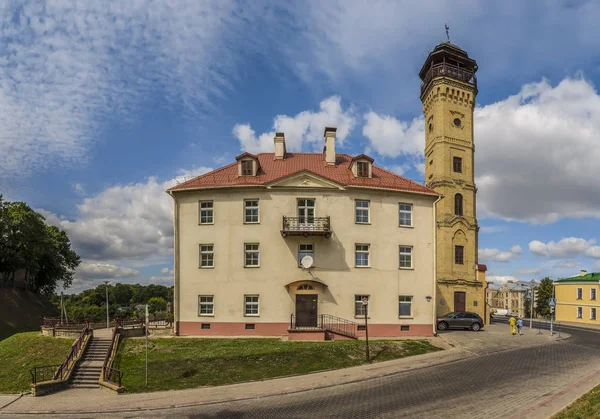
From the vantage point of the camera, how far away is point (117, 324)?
2584 cm

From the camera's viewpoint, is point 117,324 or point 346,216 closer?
point 117,324

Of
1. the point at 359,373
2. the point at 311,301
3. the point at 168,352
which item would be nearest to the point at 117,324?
the point at 168,352

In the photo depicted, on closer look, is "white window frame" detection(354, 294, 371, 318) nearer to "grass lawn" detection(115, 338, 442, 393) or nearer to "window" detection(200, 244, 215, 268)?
"grass lawn" detection(115, 338, 442, 393)

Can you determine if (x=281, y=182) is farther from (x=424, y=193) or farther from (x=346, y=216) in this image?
(x=424, y=193)

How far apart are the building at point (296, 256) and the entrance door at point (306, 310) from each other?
0.07m

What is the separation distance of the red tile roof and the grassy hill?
3432 centimetres

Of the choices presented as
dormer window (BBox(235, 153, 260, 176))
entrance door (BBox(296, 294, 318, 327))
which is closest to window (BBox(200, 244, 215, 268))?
dormer window (BBox(235, 153, 260, 176))

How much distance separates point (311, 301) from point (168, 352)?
9968 millimetres

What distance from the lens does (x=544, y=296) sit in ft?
247

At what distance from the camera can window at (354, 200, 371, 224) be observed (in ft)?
96.3

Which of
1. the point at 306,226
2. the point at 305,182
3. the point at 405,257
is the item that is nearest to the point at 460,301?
the point at 405,257

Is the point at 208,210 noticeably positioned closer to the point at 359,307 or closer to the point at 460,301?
the point at 359,307

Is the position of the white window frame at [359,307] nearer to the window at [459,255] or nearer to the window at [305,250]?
the window at [305,250]

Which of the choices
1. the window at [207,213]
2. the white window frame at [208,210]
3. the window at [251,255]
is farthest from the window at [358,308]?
the window at [207,213]
